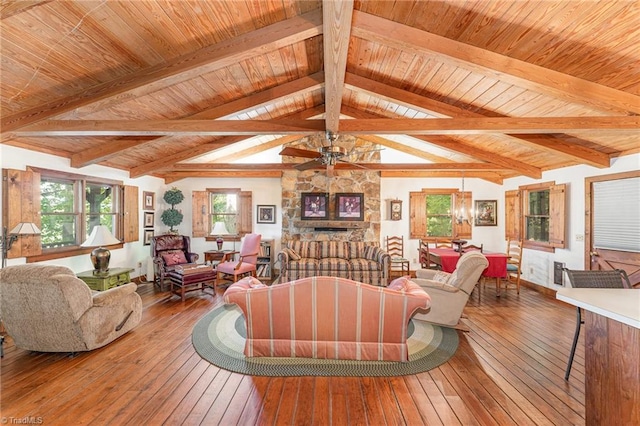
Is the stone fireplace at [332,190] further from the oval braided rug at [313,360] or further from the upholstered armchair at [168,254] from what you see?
the oval braided rug at [313,360]

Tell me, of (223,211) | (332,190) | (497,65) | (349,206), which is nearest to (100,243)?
(223,211)

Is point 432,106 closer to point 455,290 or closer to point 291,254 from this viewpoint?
point 455,290

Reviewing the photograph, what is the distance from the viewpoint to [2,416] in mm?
2133

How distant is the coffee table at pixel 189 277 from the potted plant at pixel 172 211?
1848 millimetres

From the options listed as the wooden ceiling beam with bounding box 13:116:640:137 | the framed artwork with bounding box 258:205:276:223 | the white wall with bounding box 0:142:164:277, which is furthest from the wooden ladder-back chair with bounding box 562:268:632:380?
the white wall with bounding box 0:142:164:277

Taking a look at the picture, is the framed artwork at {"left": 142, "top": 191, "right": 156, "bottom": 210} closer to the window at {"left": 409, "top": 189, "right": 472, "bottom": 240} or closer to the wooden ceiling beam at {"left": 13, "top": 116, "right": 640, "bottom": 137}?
the wooden ceiling beam at {"left": 13, "top": 116, "right": 640, "bottom": 137}

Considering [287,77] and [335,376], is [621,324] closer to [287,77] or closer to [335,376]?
[335,376]

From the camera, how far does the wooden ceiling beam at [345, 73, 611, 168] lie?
404 centimetres

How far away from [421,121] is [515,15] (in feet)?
4.47

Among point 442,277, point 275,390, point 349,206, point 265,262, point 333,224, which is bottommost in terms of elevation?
point 275,390

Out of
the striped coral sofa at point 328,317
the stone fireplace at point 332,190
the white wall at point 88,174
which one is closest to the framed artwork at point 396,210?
the stone fireplace at point 332,190

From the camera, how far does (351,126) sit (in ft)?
12.2

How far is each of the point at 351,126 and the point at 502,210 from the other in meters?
5.54

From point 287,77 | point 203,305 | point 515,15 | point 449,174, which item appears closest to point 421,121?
point 515,15
